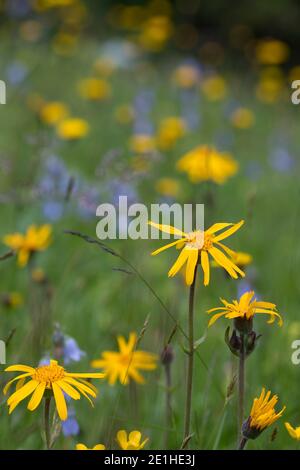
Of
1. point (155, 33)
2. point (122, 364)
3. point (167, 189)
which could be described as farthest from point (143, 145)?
point (155, 33)

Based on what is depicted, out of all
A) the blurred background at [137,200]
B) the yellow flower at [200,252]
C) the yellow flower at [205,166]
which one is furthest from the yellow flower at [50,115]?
the yellow flower at [200,252]

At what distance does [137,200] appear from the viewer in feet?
7.45

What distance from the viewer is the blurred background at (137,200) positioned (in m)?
1.42

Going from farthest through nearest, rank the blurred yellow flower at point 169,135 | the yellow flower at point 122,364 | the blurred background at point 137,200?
the blurred yellow flower at point 169,135 → the blurred background at point 137,200 → the yellow flower at point 122,364

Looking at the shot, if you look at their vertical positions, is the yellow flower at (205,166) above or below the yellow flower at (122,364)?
above

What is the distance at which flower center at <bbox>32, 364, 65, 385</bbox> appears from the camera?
89cm

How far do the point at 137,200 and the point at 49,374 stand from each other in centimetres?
140

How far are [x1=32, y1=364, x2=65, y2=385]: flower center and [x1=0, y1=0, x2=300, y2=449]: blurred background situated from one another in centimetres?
11

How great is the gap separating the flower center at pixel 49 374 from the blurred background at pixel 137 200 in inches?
4.4

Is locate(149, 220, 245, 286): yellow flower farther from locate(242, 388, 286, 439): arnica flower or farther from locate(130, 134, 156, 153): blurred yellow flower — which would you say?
locate(130, 134, 156, 153): blurred yellow flower

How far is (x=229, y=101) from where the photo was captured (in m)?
4.75

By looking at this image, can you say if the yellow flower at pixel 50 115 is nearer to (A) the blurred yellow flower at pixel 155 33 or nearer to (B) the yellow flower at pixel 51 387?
(B) the yellow flower at pixel 51 387

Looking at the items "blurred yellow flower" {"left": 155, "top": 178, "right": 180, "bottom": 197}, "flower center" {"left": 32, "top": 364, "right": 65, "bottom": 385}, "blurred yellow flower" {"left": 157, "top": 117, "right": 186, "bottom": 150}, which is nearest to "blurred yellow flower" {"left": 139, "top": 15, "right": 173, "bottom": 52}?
"blurred yellow flower" {"left": 157, "top": 117, "right": 186, "bottom": 150}

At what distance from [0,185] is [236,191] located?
1026 mm
